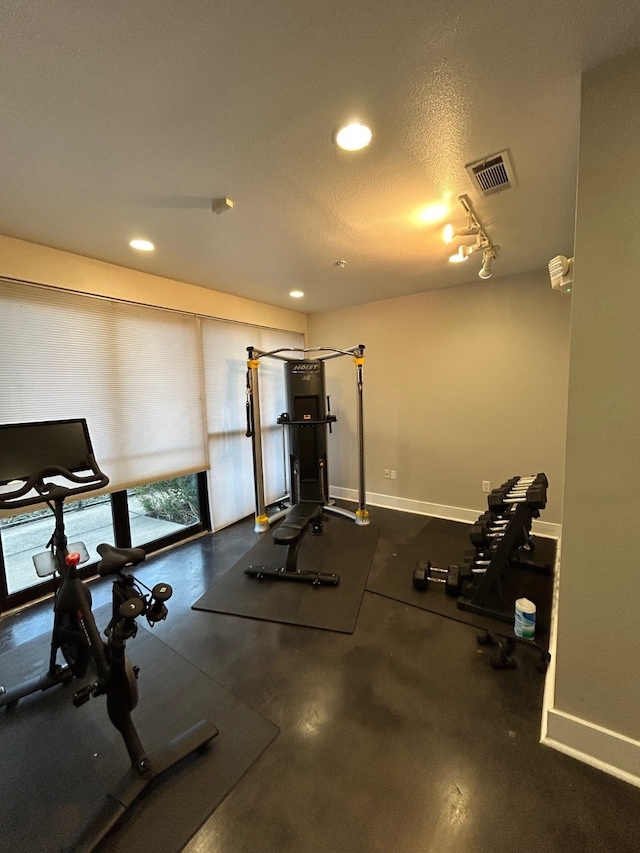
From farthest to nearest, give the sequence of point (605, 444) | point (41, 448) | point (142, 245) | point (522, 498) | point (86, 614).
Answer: point (142, 245), point (522, 498), point (41, 448), point (86, 614), point (605, 444)

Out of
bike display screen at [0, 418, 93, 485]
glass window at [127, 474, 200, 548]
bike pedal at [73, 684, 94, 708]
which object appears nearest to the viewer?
bike pedal at [73, 684, 94, 708]

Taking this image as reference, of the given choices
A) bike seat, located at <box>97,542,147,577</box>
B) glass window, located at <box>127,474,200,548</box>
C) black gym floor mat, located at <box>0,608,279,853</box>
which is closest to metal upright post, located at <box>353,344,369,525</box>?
glass window, located at <box>127,474,200,548</box>

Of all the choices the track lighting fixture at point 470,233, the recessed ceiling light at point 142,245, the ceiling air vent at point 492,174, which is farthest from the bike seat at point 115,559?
the track lighting fixture at point 470,233

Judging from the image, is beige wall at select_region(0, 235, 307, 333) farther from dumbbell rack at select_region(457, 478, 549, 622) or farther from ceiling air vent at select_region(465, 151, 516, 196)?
dumbbell rack at select_region(457, 478, 549, 622)

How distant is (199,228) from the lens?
2141 mm

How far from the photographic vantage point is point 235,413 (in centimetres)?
387

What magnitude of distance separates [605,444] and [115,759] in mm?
2336

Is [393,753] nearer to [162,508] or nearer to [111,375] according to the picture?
[162,508]

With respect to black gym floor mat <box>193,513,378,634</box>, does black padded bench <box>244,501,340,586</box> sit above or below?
above

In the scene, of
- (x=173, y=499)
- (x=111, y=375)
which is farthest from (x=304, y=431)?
(x=111, y=375)

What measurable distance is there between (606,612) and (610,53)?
6.36ft

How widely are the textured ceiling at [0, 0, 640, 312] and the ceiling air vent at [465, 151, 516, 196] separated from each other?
0.04 metres

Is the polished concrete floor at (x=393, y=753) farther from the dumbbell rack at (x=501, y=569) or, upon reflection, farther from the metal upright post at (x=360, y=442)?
the metal upright post at (x=360, y=442)

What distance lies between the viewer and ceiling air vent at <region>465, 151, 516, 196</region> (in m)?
1.55
